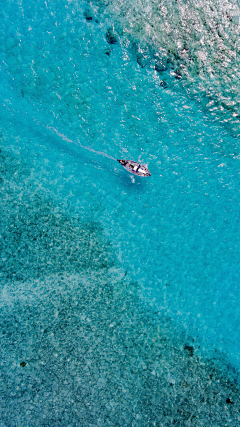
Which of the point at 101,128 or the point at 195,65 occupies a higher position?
the point at 195,65

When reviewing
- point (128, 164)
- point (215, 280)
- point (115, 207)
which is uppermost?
point (128, 164)

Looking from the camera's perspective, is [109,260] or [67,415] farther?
[109,260]

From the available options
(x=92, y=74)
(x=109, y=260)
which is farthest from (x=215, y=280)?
(x=92, y=74)

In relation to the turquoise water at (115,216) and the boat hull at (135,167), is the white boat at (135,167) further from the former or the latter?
the turquoise water at (115,216)

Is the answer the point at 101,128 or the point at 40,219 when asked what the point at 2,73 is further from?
the point at 40,219

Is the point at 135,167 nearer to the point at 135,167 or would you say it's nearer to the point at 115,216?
the point at 135,167

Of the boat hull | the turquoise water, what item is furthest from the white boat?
the turquoise water

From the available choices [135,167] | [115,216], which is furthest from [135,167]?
[115,216]
